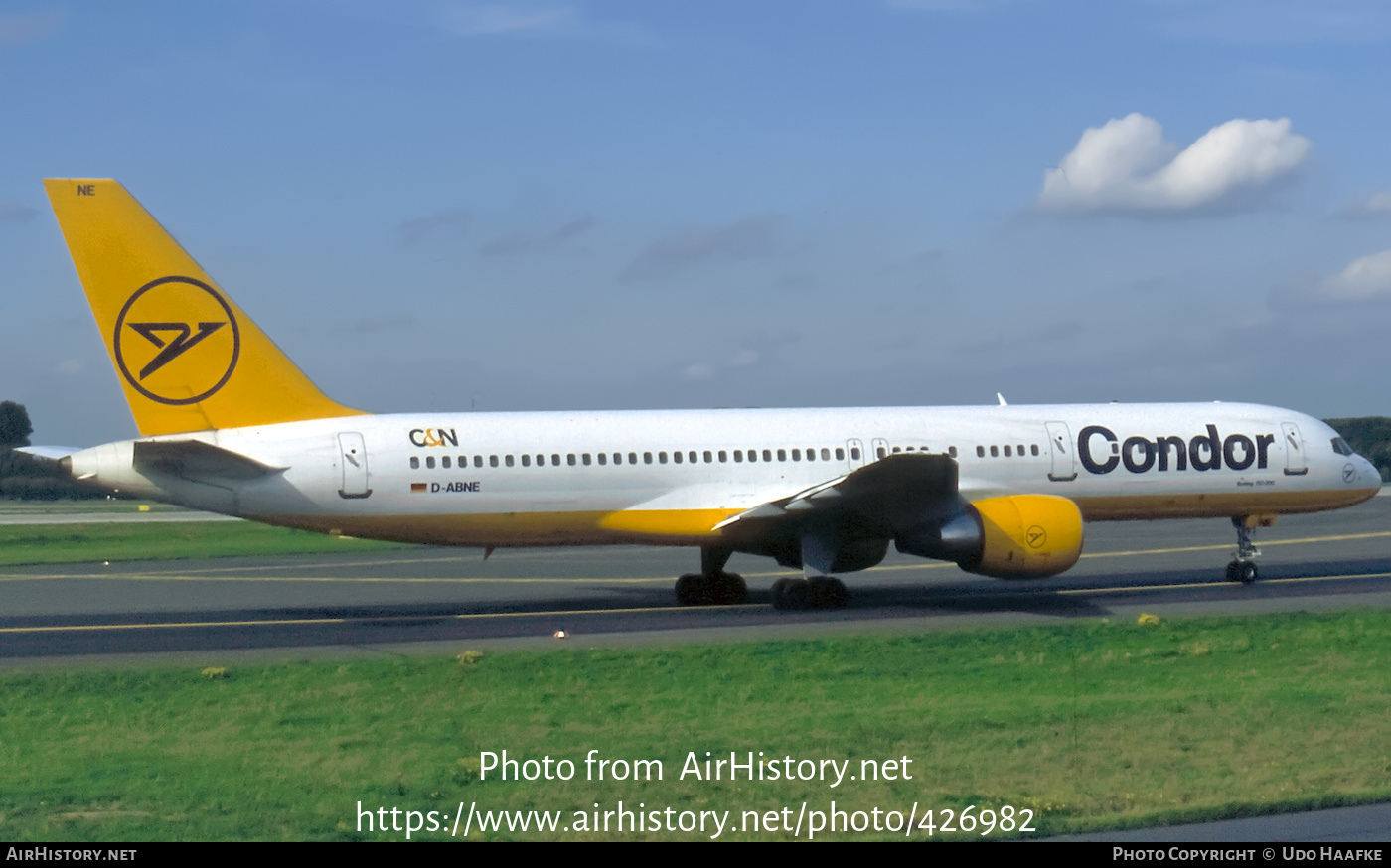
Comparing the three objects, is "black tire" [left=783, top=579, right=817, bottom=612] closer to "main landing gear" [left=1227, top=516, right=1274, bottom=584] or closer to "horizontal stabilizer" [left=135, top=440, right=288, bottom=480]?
"horizontal stabilizer" [left=135, top=440, right=288, bottom=480]

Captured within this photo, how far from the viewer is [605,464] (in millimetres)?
26328

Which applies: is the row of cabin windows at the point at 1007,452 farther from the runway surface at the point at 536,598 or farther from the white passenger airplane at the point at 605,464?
the runway surface at the point at 536,598

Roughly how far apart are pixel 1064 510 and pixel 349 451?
1282 cm

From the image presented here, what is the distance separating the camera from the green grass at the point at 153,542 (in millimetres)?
44219

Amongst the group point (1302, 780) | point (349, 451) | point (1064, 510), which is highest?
point (349, 451)

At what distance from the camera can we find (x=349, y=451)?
2480cm

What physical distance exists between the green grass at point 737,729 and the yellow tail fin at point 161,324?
7773 mm

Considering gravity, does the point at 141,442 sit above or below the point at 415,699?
above

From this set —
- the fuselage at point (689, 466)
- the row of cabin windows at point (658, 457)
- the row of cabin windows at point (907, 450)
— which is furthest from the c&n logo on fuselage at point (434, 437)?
the row of cabin windows at point (907, 450)

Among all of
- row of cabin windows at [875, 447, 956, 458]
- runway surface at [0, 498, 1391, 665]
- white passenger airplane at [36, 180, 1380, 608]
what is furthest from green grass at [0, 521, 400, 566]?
row of cabin windows at [875, 447, 956, 458]

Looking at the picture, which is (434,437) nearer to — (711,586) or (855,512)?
(711,586)
